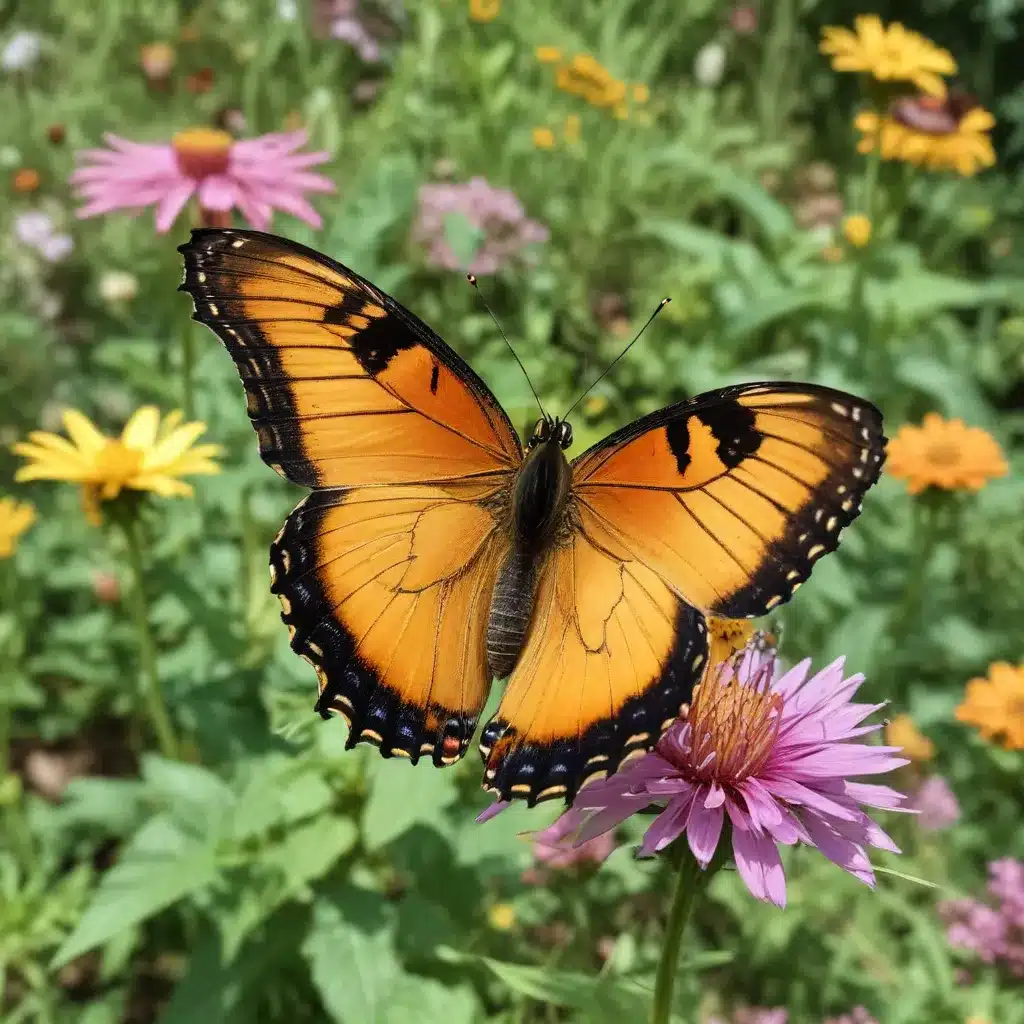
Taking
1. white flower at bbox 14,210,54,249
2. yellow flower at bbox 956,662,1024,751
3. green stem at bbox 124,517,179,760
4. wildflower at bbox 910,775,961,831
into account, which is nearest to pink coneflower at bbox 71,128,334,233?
green stem at bbox 124,517,179,760

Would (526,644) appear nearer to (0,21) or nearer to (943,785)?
(943,785)

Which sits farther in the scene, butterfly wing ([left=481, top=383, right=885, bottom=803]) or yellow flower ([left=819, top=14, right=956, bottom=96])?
yellow flower ([left=819, top=14, right=956, bottom=96])

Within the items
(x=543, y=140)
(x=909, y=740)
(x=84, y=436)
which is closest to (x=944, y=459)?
(x=909, y=740)

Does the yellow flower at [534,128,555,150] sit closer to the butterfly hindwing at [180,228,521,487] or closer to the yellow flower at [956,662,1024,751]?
the yellow flower at [956,662,1024,751]

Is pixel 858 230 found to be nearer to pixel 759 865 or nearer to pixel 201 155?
pixel 201 155

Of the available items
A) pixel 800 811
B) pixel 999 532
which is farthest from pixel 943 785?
pixel 800 811

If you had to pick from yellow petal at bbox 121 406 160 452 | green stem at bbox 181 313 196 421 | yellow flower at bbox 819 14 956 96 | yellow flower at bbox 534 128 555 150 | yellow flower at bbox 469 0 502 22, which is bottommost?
yellow petal at bbox 121 406 160 452
